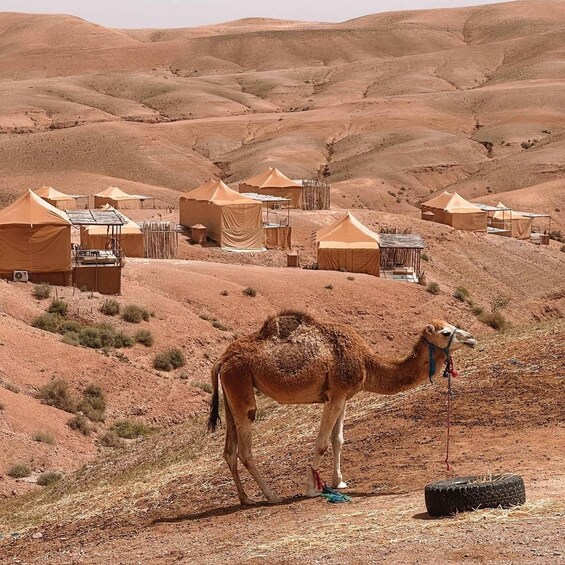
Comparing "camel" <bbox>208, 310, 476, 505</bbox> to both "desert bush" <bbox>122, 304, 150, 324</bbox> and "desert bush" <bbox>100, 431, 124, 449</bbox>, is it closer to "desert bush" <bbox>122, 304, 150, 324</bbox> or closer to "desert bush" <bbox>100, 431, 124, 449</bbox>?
"desert bush" <bbox>100, 431, 124, 449</bbox>

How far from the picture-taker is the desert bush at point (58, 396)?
83.9 ft

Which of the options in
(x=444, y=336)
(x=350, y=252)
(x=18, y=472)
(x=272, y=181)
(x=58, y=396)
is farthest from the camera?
(x=272, y=181)

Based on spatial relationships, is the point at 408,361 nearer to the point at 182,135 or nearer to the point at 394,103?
the point at 182,135

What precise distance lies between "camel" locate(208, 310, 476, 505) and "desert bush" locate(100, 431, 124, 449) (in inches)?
487

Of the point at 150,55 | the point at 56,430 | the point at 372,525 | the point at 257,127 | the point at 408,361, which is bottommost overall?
the point at 56,430

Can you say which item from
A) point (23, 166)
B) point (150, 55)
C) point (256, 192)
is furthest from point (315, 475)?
point (150, 55)

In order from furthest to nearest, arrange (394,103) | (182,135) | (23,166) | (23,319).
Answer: (394,103) < (182,135) < (23,166) < (23,319)

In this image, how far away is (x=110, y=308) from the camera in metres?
33.7

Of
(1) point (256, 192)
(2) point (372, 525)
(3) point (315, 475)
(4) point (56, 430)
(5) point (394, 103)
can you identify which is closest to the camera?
(2) point (372, 525)

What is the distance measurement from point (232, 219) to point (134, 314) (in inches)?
714

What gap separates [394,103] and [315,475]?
3998 inches

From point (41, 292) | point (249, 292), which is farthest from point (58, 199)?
point (41, 292)

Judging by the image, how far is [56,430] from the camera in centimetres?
2383

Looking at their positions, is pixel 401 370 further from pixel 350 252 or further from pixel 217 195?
pixel 217 195
